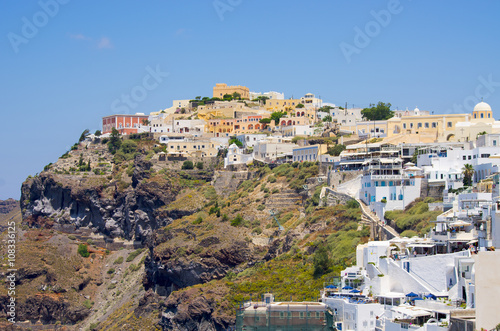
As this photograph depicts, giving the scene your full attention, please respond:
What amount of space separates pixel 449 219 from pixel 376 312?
869 cm

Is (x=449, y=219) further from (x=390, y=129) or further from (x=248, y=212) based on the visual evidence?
(x=390, y=129)

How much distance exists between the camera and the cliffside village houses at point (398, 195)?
113ft

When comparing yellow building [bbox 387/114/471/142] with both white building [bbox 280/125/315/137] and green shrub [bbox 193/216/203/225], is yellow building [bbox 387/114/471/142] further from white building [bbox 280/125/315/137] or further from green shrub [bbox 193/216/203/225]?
green shrub [bbox 193/216/203/225]

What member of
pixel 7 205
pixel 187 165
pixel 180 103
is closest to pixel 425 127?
pixel 187 165

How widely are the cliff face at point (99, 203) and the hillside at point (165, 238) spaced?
143mm

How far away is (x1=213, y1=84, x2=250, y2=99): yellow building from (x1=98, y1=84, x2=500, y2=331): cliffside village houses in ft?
48.7

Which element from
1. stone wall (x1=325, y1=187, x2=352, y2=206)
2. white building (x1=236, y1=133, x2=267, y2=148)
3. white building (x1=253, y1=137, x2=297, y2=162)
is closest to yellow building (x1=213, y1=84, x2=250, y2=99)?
white building (x1=236, y1=133, x2=267, y2=148)

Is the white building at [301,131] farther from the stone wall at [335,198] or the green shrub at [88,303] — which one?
the green shrub at [88,303]

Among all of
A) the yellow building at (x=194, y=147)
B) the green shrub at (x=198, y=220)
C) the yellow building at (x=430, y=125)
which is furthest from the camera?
the yellow building at (x=194, y=147)

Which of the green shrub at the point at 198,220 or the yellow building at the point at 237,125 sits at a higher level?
the yellow building at the point at 237,125

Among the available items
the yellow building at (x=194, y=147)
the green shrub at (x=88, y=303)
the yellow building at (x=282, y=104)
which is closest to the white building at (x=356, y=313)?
the green shrub at (x=88, y=303)

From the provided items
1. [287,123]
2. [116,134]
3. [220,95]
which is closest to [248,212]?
[287,123]

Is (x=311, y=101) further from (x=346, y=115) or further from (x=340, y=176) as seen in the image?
(x=340, y=176)

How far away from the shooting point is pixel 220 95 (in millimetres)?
135125
